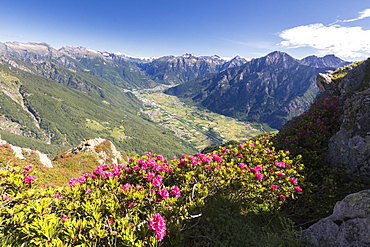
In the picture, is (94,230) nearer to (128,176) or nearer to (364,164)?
(128,176)

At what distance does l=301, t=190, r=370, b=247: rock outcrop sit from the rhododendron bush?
224cm

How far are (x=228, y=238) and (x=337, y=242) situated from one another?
13.3ft

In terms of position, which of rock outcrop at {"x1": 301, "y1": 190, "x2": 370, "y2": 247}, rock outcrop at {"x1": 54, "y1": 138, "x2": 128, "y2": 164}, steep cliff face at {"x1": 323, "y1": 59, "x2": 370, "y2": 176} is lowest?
rock outcrop at {"x1": 54, "y1": 138, "x2": 128, "y2": 164}

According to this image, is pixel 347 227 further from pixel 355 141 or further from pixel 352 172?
pixel 355 141

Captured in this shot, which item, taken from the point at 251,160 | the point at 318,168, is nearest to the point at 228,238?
the point at 251,160

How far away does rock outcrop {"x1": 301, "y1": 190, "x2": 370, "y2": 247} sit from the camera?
5.93 m

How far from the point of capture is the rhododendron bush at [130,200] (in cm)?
461

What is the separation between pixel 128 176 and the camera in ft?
28.3

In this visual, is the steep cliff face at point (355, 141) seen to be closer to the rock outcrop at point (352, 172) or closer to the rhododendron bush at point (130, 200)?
the rock outcrop at point (352, 172)

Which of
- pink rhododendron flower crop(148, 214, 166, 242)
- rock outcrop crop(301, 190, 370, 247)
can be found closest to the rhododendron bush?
pink rhododendron flower crop(148, 214, 166, 242)

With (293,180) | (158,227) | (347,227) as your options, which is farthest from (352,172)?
(158,227)

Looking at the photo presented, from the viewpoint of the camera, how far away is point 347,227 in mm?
6262


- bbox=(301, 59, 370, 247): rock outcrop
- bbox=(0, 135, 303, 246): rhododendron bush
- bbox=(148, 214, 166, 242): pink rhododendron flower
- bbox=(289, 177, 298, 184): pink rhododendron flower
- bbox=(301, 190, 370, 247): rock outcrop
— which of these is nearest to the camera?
bbox=(0, 135, 303, 246): rhododendron bush

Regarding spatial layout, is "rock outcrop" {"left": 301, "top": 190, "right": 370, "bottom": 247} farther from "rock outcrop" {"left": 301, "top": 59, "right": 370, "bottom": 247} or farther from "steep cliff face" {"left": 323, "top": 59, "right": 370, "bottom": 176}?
"steep cliff face" {"left": 323, "top": 59, "right": 370, "bottom": 176}
